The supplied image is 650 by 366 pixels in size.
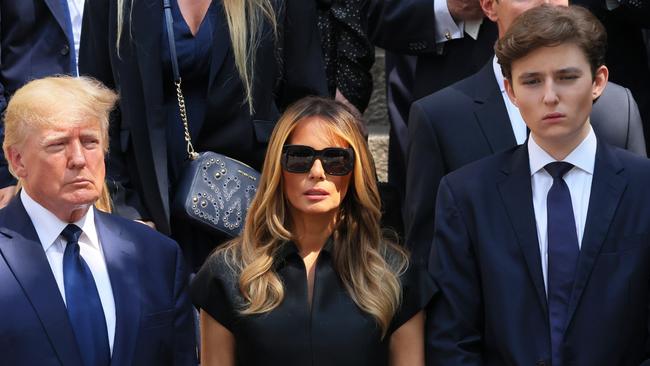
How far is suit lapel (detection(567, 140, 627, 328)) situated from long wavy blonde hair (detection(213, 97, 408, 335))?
21.1 inches

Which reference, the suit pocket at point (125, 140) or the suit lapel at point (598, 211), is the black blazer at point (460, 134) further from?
the suit pocket at point (125, 140)

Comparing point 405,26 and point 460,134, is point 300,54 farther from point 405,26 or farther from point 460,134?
point 460,134

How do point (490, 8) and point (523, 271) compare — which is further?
point (490, 8)

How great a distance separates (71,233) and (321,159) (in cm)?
78

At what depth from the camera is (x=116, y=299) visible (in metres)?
3.88

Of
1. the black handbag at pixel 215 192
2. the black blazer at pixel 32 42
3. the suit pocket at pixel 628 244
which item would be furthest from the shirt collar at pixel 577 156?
the black blazer at pixel 32 42

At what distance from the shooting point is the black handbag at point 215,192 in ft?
15.1

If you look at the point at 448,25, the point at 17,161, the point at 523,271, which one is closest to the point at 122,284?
the point at 17,161

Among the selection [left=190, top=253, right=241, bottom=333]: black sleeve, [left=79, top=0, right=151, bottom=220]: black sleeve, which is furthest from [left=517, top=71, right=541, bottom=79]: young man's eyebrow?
[left=79, top=0, right=151, bottom=220]: black sleeve

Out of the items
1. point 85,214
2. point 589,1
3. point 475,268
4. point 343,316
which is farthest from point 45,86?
point 589,1

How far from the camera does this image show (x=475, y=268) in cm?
397

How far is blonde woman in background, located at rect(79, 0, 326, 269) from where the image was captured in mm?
4684

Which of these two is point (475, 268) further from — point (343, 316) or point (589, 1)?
point (589, 1)

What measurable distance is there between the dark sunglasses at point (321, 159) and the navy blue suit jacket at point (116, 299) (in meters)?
0.45
